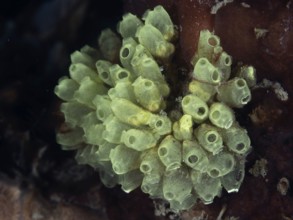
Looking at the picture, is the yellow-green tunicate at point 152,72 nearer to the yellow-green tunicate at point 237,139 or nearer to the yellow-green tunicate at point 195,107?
the yellow-green tunicate at point 195,107

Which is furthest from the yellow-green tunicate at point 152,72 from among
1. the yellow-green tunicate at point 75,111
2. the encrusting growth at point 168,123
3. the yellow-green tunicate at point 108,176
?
the yellow-green tunicate at point 108,176

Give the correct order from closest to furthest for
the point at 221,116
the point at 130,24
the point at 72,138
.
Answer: the point at 221,116
the point at 130,24
the point at 72,138

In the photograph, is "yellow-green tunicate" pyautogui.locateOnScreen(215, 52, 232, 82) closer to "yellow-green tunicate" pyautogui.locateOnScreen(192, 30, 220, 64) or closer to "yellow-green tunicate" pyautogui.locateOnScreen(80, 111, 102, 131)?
"yellow-green tunicate" pyautogui.locateOnScreen(192, 30, 220, 64)

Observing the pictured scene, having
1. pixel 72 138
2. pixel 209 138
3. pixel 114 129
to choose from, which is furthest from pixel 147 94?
pixel 72 138

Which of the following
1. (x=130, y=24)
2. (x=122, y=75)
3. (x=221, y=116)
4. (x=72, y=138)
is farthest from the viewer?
(x=72, y=138)

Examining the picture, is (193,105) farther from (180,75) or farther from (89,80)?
(89,80)

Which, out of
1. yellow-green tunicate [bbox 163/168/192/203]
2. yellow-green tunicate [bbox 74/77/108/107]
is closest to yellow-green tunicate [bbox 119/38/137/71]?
yellow-green tunicate [bbox 74/77/108/107]

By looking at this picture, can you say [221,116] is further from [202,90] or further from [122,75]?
[122,75]

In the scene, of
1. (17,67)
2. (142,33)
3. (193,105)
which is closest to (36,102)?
(17,67)
